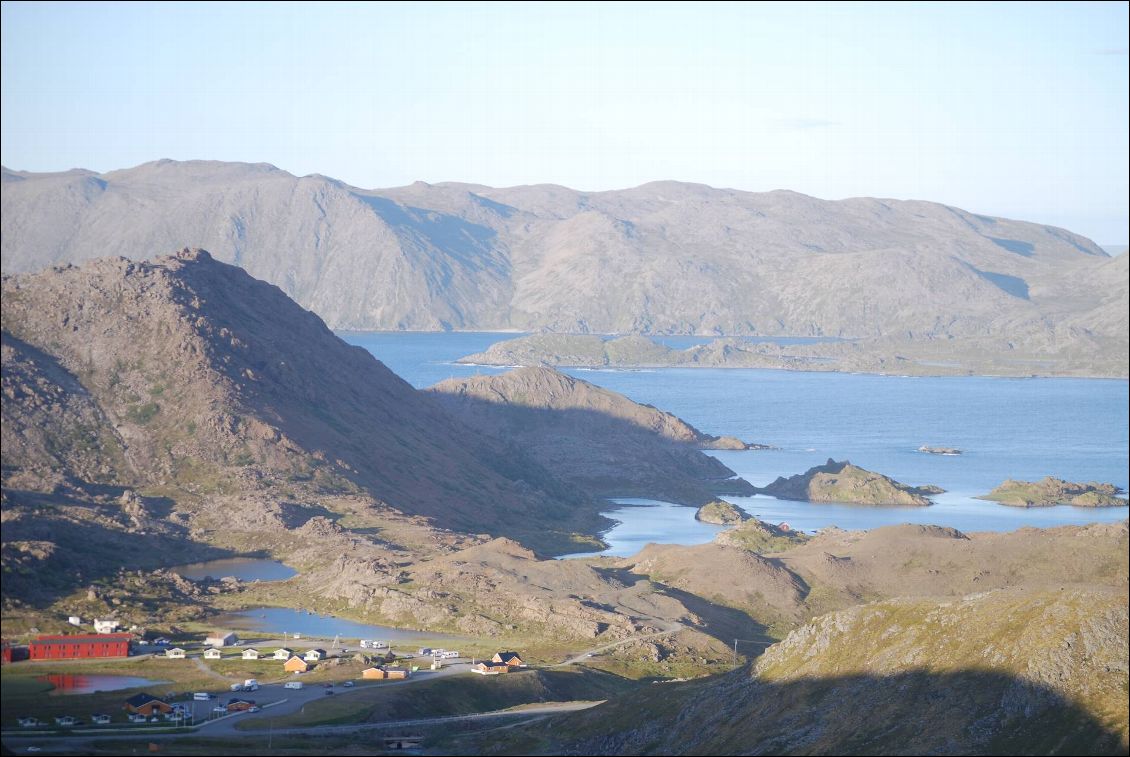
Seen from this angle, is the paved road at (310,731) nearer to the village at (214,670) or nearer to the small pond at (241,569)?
the village at (214,670)

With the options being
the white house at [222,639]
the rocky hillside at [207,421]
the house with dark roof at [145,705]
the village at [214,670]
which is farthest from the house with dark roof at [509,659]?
the rocky hillside at [207,421]

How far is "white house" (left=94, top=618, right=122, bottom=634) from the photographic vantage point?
271 ft

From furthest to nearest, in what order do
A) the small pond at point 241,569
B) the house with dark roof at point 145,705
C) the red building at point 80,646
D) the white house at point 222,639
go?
the small pond at point 241,569
the white house at point 222,639
the house with dark roof at point 145,705
the red building at point 80,646

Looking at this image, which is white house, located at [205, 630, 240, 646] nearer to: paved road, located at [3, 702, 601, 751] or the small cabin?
the small cabin

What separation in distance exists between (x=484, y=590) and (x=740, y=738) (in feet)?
180

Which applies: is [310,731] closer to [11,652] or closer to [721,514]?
[11,652]

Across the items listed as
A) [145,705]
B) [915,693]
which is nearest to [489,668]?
[145,705]

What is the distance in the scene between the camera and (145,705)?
71625 mm

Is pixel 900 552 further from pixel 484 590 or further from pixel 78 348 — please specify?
pixel 78 348

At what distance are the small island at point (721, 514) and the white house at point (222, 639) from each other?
100055 mm

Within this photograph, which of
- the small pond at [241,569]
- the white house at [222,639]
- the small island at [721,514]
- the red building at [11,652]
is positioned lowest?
the small island at [721,514]

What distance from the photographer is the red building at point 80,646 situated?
2758 inches

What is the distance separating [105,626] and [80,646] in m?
9.76

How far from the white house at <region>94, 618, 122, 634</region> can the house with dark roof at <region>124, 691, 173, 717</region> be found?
34.0 feet
